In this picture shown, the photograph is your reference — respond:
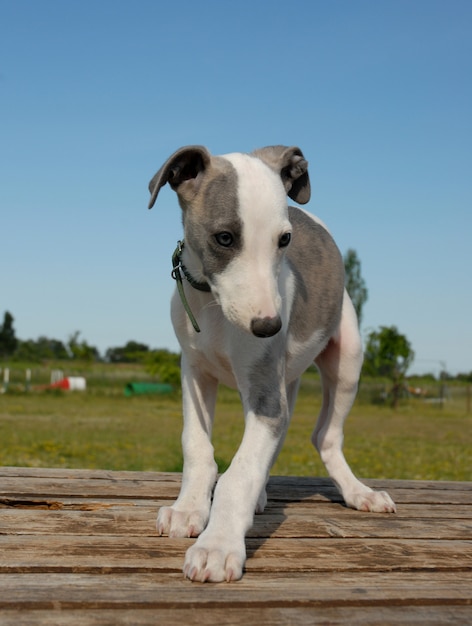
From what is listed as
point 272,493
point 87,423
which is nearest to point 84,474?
point 272,493

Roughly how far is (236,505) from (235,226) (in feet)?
3.64

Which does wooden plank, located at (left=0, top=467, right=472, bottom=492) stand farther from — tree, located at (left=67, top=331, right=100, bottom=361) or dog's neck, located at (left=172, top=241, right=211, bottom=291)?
tree, located at (left=67, top=331, right=100, bottom=361)

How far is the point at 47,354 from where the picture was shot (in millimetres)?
65250

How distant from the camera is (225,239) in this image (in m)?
3.05

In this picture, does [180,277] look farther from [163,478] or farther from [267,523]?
[163,478]

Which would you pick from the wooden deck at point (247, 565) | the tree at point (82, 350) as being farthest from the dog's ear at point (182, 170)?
the tree at point (82, 350)

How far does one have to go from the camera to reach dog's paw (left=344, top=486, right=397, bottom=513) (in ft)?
13.9

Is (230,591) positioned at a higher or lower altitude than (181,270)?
lower

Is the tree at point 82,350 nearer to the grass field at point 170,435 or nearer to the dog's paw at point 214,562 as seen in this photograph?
the grass field at point 170,435

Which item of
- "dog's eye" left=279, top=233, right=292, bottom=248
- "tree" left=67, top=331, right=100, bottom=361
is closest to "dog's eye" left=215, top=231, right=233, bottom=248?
"dog's eye" left=279, top=233, right=292, bottom=248

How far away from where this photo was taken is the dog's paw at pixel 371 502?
4250mm

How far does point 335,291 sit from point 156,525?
179 centimetres

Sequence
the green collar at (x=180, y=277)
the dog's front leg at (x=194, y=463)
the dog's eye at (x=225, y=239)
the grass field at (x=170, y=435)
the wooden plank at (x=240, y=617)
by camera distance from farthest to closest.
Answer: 1. the grass field at (x=170, y=435)
2. the green collar at (x=180, y=277)
3. the dog's front leg at (x=194, y=463)
4. the dog's eye at (x=225, y=239)
5. the wooden plank at (x=240, y=617)

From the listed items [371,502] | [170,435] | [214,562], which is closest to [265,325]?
[214,562]
